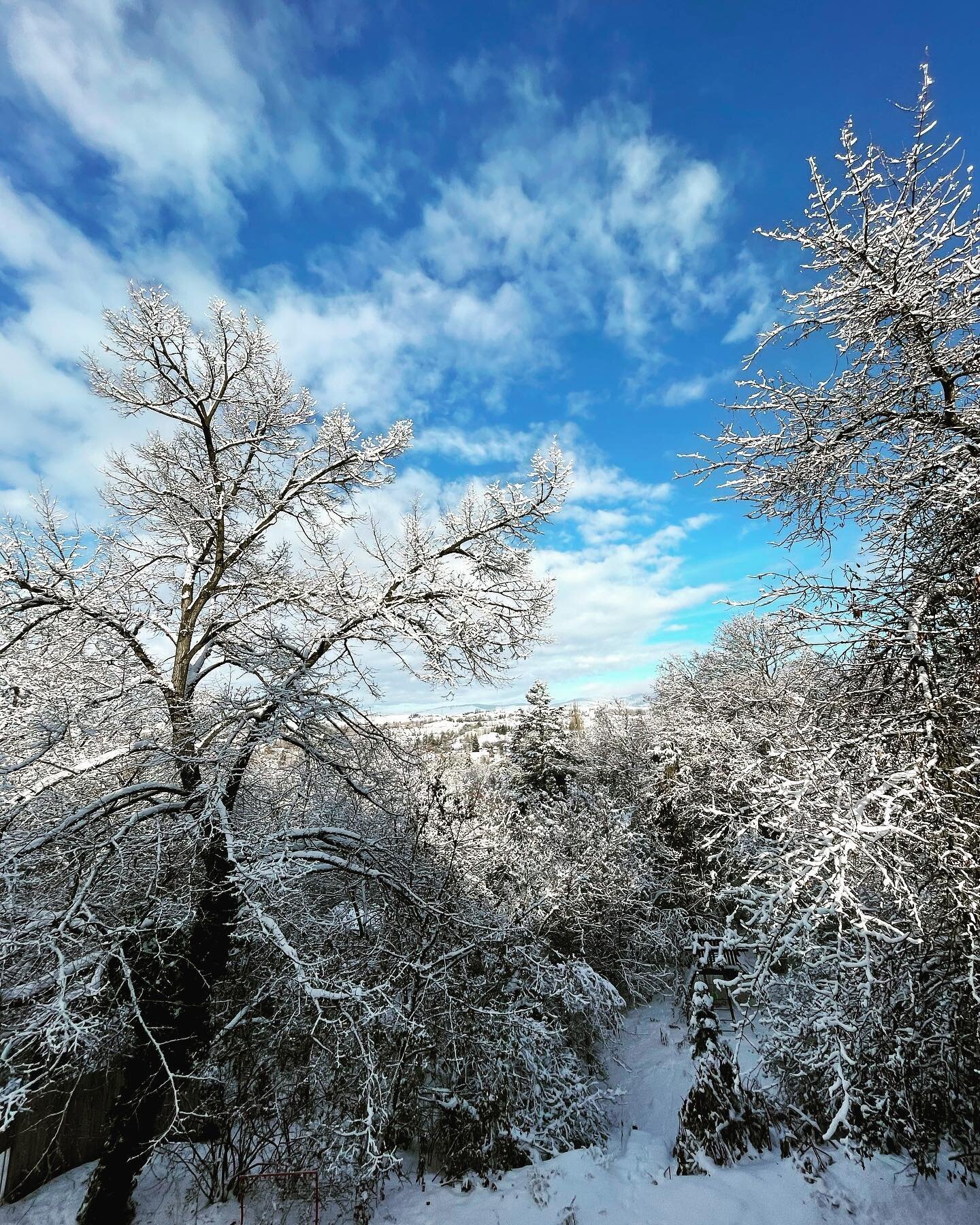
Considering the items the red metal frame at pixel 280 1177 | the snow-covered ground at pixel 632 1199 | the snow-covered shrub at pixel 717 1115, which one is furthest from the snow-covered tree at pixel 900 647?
the red metal frame at pixel 280 1177

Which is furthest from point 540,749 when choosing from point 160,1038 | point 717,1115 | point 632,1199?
point 160,1038

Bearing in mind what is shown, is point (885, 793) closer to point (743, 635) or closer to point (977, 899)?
point (977, 899)

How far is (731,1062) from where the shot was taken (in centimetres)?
691

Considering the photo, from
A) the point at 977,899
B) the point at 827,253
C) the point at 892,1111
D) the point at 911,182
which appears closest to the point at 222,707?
the point at 977,899

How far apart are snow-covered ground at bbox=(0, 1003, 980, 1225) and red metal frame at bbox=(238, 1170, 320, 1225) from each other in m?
0.14

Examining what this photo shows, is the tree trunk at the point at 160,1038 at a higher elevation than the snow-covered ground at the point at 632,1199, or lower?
higher

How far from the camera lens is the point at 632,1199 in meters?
5.62

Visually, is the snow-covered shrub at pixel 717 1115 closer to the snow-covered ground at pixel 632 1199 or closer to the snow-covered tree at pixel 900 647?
the snow-covered ground at pixel 632 1199

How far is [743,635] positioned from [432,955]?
54.6 ft

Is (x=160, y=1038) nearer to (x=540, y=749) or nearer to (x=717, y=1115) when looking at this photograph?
(x=717, y=1115)

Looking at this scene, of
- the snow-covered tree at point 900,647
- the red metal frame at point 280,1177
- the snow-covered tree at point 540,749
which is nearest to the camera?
the snow-covered tree at point 900,647

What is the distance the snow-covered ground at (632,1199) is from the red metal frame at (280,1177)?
0.14m

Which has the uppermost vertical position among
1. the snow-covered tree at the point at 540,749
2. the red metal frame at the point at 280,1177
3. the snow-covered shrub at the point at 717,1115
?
the snow-covered tree at the point at 540,749

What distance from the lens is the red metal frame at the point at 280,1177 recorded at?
16.9 feet
